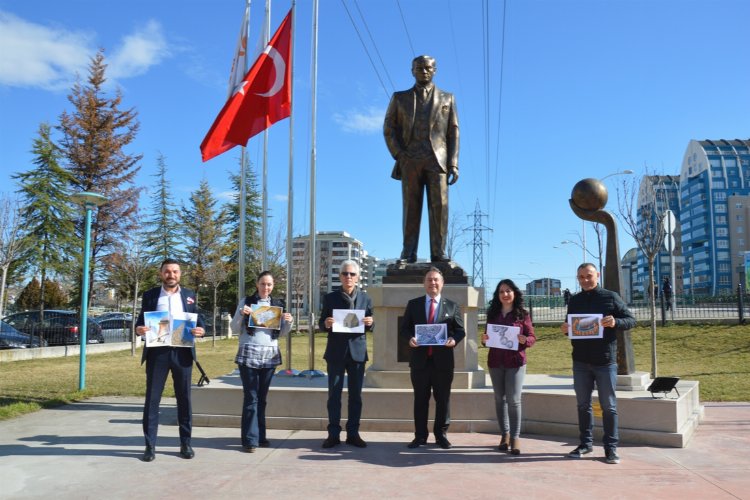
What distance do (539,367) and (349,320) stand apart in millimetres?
10805

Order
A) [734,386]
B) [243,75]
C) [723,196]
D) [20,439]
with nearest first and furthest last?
[20,439]
[243,75]
[734,386]
[723,196]

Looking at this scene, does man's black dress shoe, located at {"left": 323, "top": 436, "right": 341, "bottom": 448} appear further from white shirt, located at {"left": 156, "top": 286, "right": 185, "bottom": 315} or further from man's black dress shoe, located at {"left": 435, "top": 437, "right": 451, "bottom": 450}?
white shirt, located at {"left": 156, "top": 286, "right": 185, "bottom": 315}

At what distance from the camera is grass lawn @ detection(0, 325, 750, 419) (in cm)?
1122

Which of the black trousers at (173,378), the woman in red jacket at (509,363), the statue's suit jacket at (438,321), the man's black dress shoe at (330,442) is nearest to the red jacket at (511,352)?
the woman in red jacket at (509,363)

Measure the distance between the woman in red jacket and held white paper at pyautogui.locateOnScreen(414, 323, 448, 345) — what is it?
49 centimetres

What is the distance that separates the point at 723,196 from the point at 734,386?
376ft

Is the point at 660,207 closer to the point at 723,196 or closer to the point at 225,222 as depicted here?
the point at 225,222

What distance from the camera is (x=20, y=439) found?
7.10 metres

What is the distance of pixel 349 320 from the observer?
21.7 feet

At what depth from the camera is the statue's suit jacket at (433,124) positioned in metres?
8.66

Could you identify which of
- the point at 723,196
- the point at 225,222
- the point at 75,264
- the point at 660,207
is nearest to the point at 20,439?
the point at 75,264

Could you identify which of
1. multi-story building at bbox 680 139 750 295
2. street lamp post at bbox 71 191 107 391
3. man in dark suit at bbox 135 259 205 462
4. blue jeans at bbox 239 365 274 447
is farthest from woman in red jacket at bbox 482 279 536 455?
multi-story building at bbox 680 139 750 295

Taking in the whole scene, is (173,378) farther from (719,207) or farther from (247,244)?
(719,207)

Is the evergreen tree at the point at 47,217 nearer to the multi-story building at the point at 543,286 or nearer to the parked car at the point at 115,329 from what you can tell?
the parked car at the point at 115,329
